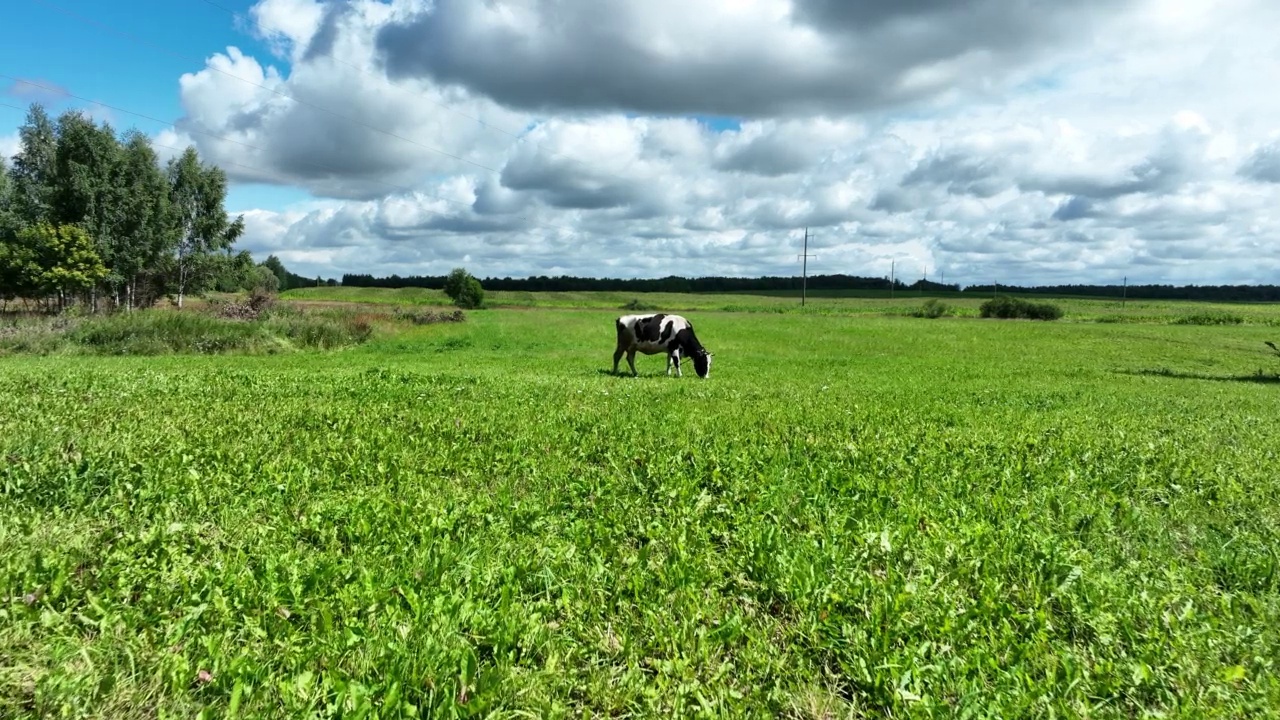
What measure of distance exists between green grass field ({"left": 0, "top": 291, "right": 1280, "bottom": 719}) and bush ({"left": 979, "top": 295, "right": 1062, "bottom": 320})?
7919cm

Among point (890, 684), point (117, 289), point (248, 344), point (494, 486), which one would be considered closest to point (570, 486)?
point (494, 486)

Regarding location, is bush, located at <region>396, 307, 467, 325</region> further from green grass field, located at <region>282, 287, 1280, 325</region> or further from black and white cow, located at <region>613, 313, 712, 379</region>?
black and white cow, located at <region>613, 313, 712, 379</region>

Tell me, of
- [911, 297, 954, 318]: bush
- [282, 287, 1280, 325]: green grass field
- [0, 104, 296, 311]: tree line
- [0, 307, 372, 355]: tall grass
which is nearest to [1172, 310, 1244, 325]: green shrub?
[282, 287, 1280, 325]: green grass field

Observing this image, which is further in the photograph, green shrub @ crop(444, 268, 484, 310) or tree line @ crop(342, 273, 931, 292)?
tree line @ crop(342, 273, 931, 292)

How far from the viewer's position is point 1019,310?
8212 centimetres

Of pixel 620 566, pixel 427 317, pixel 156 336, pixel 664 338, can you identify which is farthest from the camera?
pixel 427 317

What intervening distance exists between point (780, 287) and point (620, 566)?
19200cm

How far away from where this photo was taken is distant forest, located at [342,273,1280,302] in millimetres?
172875

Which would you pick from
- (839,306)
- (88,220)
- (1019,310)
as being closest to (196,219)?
(88,220)

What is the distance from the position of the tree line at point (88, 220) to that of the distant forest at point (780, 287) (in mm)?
92598

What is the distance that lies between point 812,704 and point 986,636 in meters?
1.37

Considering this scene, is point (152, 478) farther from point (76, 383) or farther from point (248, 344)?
point (248, 344)

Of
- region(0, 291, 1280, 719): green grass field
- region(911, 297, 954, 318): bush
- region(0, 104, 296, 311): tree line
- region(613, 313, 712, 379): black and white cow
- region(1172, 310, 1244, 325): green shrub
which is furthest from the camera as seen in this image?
region(911, 297, 954, 318): bush

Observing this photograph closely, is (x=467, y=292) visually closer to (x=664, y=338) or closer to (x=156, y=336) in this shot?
(x=156, y=336)
